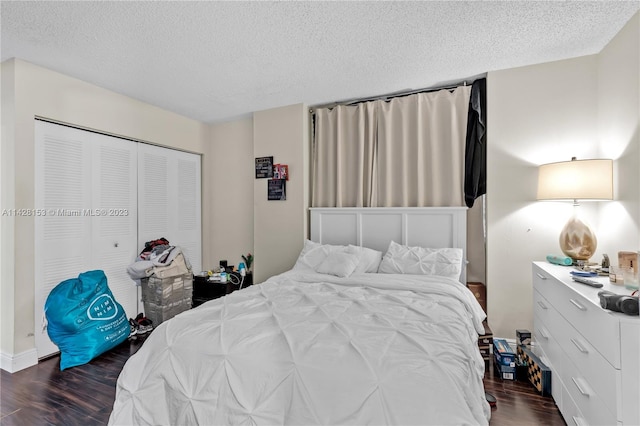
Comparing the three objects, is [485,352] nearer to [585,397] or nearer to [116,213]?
[585,397]

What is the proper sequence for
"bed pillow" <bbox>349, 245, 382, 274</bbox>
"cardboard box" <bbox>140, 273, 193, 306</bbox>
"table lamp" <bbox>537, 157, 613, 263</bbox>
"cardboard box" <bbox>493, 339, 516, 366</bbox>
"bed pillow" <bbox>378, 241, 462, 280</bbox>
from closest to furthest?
"table lamp" <bbox>537, 157, 613, 263</bbox>, "cardboard box" <bbox>493, 339, 516, 366</bbox>, "bed pillow" <bbox>378, 241, 462, 280</bbox>, "bed pillow" <bbox>349, 245, 382, 274</bbox>, "cardboard box" <bbox>140, 273, 193, 306</bbox>

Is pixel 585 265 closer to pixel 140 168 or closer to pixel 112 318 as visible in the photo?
pixel 112 318

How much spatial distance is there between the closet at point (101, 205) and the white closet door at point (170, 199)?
0.5 inches

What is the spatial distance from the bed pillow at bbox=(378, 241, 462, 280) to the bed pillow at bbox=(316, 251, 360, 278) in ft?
0.97

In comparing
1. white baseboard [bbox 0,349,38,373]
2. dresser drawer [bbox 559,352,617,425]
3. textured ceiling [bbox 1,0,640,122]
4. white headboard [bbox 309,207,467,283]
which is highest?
textured ceiling [bbox 1,0,640,122]

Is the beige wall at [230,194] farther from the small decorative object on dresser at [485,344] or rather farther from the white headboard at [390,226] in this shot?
the small decorative object on dresser at [485,344]

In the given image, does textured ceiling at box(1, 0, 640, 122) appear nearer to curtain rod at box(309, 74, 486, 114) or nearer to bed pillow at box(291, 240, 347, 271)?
curtain rod at box(309, 74, 486, 114)

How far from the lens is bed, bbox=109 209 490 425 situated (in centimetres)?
107

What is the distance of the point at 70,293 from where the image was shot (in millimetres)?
2553

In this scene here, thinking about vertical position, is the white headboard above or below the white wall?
below

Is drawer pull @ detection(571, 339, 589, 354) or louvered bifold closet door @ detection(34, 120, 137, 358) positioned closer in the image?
drawer pull @ detection(571, 339, 589, 354)

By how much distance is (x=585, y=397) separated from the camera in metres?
1.51

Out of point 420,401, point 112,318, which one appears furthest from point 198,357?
point 112,318

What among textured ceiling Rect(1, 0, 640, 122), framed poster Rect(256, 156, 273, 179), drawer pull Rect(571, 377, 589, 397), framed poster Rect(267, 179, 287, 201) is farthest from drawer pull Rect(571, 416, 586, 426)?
framed poster Rect(256, 156, 273, 179)
